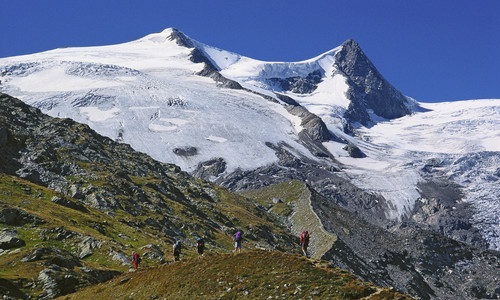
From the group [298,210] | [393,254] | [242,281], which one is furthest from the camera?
[298,210]

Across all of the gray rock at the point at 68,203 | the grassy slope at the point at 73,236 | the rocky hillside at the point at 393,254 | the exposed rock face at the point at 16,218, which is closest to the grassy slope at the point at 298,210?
the rocky hillside at the point at 393,254

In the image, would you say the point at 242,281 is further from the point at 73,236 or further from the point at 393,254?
the point at 393,254

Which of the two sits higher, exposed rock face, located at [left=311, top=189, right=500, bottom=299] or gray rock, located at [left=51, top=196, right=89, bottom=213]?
gray rock, located at [left=51, top=196, right=89, bottom=213]

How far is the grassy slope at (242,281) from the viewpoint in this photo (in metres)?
27.5

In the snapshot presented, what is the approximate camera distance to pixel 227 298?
28.9 metres

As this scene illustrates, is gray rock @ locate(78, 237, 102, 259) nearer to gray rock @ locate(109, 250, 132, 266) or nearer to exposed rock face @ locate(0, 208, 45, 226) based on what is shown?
gray rock @ locate(109, 250, 132, 266)

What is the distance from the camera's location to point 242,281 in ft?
99.5

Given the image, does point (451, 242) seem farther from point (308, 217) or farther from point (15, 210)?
point (15, 210)

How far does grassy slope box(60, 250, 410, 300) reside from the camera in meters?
27.5

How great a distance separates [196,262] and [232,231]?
207 feet

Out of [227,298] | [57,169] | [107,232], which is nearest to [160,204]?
[57,169]

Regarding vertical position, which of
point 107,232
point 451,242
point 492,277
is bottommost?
point 492,277

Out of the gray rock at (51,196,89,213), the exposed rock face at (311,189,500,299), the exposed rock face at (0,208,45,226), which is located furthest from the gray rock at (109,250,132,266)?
the exposed rock face at (311,189,500,299)

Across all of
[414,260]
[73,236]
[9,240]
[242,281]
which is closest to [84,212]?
[73,236]
